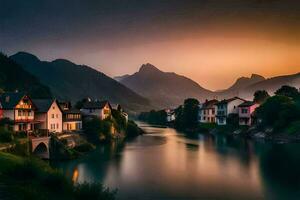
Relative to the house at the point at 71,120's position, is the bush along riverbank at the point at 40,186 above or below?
below

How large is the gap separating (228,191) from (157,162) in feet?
68.5

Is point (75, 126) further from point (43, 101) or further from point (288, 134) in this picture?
point (288, 134)

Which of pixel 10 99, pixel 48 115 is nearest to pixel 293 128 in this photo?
pixel 48 115

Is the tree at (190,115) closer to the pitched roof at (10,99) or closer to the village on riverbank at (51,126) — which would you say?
the village on riverbank at (51,126)

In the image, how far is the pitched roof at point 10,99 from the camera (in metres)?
60.7

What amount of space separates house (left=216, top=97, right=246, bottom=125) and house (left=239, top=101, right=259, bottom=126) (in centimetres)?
576

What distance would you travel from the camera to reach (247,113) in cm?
11825

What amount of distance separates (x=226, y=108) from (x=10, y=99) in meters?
80.8

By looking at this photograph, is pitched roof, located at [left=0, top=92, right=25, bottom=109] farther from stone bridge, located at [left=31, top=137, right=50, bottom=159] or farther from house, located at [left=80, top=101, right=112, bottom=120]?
house, located at [left=80, top=101, right=112, bottom=120]

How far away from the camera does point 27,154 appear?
49.6 m

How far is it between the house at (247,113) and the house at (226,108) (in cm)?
576

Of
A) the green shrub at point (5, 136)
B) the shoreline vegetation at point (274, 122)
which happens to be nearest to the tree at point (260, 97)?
the shoreline vegetation at point (274, 122)

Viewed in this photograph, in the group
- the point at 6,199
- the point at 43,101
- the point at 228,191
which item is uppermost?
the point at 43,101

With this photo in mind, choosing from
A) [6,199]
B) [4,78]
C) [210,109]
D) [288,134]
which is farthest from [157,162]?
[4,78]
